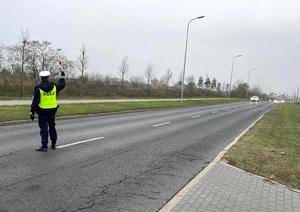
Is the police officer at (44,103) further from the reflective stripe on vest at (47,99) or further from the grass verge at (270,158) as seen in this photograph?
the grass verge at (270,158)

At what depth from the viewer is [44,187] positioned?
18.1ft

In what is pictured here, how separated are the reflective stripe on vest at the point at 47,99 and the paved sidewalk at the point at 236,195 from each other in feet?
13.4

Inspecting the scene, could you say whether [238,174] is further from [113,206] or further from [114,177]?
[113,206]

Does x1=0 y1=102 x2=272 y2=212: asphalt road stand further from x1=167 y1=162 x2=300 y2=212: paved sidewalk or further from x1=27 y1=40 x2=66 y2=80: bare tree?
x1=27 y1=40 x2=66 y2=80: bare tree

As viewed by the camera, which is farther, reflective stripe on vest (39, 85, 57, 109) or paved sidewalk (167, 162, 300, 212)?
reflective stripe on vest (39, 85, 57, 109)

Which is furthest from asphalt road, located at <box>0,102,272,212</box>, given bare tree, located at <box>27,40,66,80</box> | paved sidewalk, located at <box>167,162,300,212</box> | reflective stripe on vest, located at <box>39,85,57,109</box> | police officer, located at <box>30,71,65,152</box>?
bare tree, located at <box>27,40,66,80</box>

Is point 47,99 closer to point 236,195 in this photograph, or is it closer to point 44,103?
point 44,103

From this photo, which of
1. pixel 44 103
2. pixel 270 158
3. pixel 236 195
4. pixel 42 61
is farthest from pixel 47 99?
pixel 42 61

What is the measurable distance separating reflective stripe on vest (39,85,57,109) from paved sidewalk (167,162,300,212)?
4.09m

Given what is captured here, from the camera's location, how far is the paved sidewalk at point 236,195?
16.2 feet

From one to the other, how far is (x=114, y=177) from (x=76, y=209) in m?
1.81

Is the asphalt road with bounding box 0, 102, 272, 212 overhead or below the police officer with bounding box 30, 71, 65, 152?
below

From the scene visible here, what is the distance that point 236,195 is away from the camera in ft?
18.1

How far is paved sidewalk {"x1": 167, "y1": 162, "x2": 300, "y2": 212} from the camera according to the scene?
495 cm
